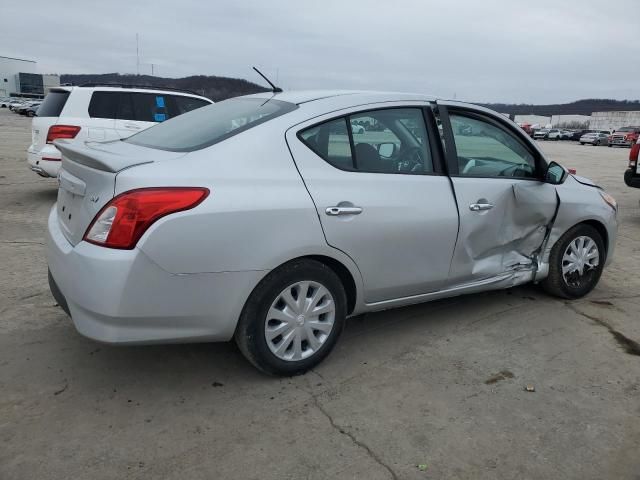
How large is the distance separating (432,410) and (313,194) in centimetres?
129

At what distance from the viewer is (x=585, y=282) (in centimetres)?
461

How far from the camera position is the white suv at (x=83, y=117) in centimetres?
773

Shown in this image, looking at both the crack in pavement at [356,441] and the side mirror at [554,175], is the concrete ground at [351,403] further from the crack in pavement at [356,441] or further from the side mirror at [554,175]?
the side mirror at [554,175]

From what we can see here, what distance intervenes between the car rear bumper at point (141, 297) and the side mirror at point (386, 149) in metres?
1.12

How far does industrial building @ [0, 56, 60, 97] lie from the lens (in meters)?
105

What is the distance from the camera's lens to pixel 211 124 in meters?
3.33

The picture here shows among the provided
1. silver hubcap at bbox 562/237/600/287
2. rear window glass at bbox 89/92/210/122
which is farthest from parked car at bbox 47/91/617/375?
rear window glass at bbox 89/92/210/122

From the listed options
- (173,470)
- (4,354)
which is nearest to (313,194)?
(173,470)

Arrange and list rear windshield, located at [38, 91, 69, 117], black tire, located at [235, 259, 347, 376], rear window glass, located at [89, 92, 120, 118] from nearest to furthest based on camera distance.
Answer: black tire, located at [235, 259, 347, 376]
rear windshield, located at [38, 91, 69, 117]
rear window glass, located at [89, 92, 120, 118]

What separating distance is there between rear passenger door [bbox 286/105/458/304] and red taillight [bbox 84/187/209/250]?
0.71 meters

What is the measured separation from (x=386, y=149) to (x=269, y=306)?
1.25 meters

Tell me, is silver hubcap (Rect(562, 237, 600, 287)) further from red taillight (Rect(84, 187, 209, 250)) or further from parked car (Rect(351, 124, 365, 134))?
red taillight (Rect(84, 187, 209, 250))

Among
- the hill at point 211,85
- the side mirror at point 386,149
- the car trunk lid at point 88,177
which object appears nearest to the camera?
the car trunk lid at point 88,177

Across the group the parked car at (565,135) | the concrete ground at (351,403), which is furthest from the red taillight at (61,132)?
the parked car at (565,135)
